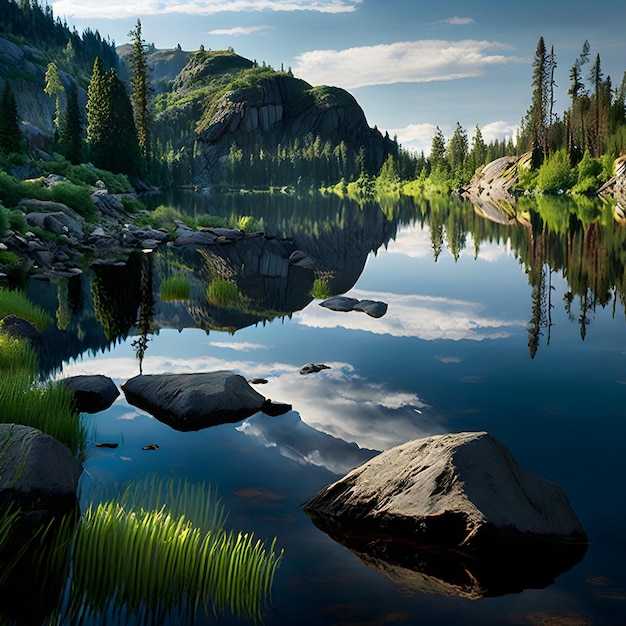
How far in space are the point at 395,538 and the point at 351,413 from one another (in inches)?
175

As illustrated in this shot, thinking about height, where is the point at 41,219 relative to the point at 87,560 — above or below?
above

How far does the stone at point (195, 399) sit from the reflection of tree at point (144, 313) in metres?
2.25

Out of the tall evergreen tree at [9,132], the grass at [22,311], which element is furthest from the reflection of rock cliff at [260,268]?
the tall evergreen tree at [9,132]

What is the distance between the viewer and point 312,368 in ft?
47.2

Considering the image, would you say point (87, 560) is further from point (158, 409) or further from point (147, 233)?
point (147, 233)

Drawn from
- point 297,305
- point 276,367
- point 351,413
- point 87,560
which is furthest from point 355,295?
point 87,560

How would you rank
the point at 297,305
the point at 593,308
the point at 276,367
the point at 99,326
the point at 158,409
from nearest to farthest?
the point at 158,409, the point at 276,367, the point at 99,326, the point at 593,308, the point at 297,305

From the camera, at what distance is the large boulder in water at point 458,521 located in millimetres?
6688

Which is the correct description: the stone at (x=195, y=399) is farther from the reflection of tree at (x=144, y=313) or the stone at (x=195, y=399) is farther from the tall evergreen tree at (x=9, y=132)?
the tall evergreen tree at (x=9, y=132)

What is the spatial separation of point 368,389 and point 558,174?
293 feet

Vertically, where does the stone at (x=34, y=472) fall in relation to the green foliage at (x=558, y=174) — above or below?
below

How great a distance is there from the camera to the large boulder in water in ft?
21.9

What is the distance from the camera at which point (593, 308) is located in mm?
19969

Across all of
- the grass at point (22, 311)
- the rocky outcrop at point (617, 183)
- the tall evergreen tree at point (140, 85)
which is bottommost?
the grass at point (22, 311)
